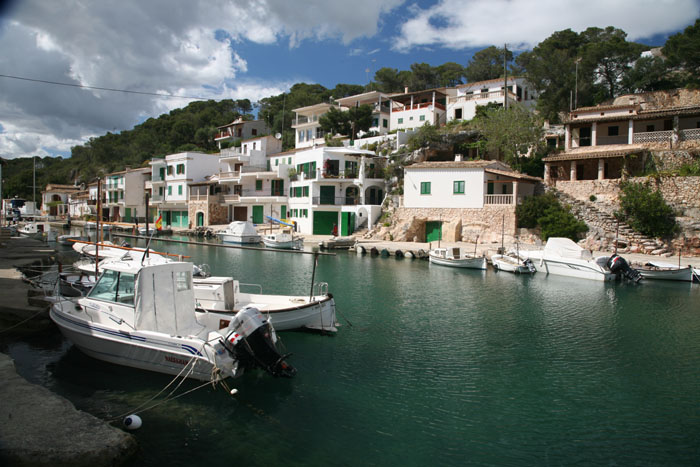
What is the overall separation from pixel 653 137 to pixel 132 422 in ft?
140

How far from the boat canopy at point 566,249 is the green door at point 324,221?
23.4m

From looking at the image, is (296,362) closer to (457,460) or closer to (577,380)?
(457,460)

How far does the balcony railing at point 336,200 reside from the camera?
46.6 meters

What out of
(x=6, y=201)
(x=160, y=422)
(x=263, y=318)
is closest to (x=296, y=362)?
(x=263, y=318)

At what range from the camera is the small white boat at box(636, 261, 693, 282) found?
24.9 m

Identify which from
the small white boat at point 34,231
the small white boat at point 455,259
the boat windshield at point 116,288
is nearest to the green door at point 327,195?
the small white boat at point 455,259

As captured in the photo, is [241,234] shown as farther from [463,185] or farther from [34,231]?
[34,231]

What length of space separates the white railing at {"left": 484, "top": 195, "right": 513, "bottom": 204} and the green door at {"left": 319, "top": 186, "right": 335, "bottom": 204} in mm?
16366

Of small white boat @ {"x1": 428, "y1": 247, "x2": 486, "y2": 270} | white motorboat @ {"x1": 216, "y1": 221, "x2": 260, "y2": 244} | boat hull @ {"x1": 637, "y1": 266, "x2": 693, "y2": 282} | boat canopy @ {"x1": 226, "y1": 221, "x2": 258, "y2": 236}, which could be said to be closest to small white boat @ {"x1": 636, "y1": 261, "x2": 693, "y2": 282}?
boat hull @ {"x1": 637, "y1": 266, "x2": 693, "y2": 282}

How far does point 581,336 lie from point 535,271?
565 inches

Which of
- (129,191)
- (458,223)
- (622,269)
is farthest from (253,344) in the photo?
(129,191)

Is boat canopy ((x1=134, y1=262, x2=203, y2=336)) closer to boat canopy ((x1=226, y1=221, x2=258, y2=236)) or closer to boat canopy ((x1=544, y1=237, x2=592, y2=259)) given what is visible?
boat canopy ((x1=544, y1=237, x2=592, y2=259))

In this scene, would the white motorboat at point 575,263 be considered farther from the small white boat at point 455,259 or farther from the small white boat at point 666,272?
the small white boat at point 455,259

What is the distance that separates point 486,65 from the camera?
→ 2830 inches
